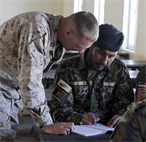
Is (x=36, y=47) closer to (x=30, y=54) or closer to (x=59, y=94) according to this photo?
(x=30, y=54)

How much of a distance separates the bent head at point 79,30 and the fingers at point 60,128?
45cm

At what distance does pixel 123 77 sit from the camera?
1.84 metres

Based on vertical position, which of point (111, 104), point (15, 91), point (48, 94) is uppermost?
point (15, 91)

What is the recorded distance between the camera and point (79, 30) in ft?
4.51

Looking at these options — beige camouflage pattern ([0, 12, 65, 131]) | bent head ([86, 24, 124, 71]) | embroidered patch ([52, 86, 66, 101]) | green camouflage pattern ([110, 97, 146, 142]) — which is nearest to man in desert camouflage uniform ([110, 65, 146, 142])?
green camouflage pattern ([110, 97, 146, 142])

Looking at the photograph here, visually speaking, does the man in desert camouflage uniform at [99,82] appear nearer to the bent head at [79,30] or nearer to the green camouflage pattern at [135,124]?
the bent head at [79,30]

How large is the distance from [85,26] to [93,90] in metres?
0.59

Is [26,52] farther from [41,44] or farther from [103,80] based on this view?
[103,80]

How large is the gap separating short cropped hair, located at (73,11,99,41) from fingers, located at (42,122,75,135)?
496 mm

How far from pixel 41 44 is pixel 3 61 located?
0.98ft

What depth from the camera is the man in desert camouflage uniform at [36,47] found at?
51.0 inches

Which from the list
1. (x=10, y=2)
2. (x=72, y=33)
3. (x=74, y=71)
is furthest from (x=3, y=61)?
(x=10, y=2)

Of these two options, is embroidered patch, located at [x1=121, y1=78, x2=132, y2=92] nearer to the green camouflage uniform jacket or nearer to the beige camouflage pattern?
the green camouflage uniform jacket

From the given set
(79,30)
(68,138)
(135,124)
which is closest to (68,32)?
(79,30)
